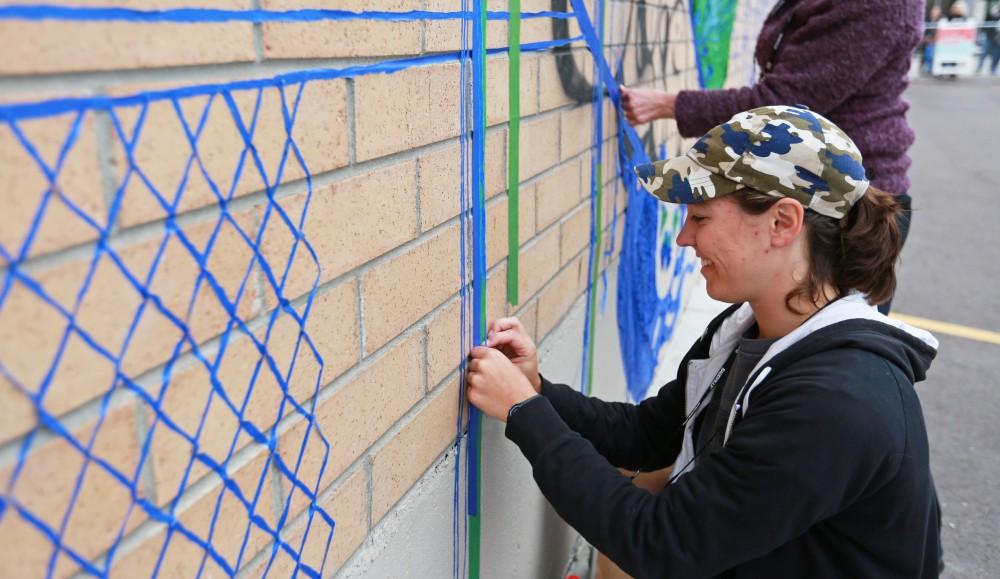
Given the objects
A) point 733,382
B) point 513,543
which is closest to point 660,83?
point 733,382

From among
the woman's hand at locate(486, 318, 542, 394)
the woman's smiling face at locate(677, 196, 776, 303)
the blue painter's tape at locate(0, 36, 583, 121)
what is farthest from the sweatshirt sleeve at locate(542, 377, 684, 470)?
the blue painter's tape at locate(0, 36, 583, 121)

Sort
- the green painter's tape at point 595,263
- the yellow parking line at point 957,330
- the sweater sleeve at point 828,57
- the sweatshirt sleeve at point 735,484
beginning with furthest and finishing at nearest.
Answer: the yellow parking line at point 957,330 → the green painter's tape at point 595,263 → the sweater sleeve at point 828,57 → the sweatshirt sleeve at point 735,484

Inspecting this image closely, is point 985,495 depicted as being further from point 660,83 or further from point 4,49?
point 4,49

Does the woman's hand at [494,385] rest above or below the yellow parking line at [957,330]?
above

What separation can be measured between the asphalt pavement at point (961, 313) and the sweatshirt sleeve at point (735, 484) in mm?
1530

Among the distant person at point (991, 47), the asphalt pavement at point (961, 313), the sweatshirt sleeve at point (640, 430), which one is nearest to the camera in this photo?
the sweatshirt sleeve at point (640, 430)

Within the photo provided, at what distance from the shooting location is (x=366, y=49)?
3.58ft

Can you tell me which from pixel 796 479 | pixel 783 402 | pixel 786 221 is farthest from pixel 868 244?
pixel 796 479

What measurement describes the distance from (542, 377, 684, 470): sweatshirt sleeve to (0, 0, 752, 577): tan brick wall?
0.56 metres

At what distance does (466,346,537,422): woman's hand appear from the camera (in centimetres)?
156

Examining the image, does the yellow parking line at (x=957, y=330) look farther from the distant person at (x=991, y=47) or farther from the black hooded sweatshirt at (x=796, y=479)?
the distant person at (x=991, y=47)

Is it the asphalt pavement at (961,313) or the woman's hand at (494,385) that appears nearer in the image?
the woman's hand at (494,385)

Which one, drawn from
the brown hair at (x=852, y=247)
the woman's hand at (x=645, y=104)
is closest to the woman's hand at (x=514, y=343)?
the brown hair at (x=852, y=247)

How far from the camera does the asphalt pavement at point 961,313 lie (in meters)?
3.04
